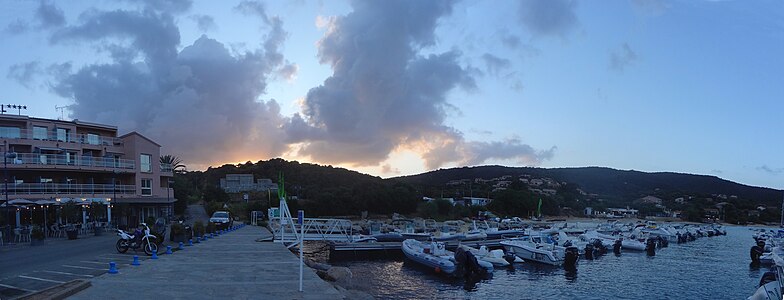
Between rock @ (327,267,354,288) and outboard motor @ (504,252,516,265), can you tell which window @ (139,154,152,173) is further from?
rock @ (327,267,354,288)

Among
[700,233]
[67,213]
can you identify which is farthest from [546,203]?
[67,213]

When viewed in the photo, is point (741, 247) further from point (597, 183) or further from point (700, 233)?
point (597, 183)

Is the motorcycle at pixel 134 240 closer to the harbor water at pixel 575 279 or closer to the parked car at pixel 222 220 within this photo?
the harbor water at pixel 575 279

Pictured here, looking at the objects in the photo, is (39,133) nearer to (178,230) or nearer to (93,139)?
(93,139)

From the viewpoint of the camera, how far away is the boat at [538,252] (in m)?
35.6

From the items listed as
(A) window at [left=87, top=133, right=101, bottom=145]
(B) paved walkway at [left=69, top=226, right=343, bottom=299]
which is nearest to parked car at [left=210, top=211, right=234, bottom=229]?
(A) window at [left=87, top=133, right=101, bottom=145]

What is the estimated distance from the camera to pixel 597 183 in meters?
162

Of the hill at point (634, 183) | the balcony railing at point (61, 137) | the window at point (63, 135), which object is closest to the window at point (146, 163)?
the balcony railing at point (61, 137)

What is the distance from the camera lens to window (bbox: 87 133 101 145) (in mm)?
49694

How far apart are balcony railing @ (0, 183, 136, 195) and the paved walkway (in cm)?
2729

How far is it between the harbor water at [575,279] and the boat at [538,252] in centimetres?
90

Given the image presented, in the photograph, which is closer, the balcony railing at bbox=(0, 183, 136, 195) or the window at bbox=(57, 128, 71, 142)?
the balcony railing at bbox=(0, 183, 136, 195)

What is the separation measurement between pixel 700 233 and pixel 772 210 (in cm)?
7434

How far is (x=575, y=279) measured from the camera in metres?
30.3
